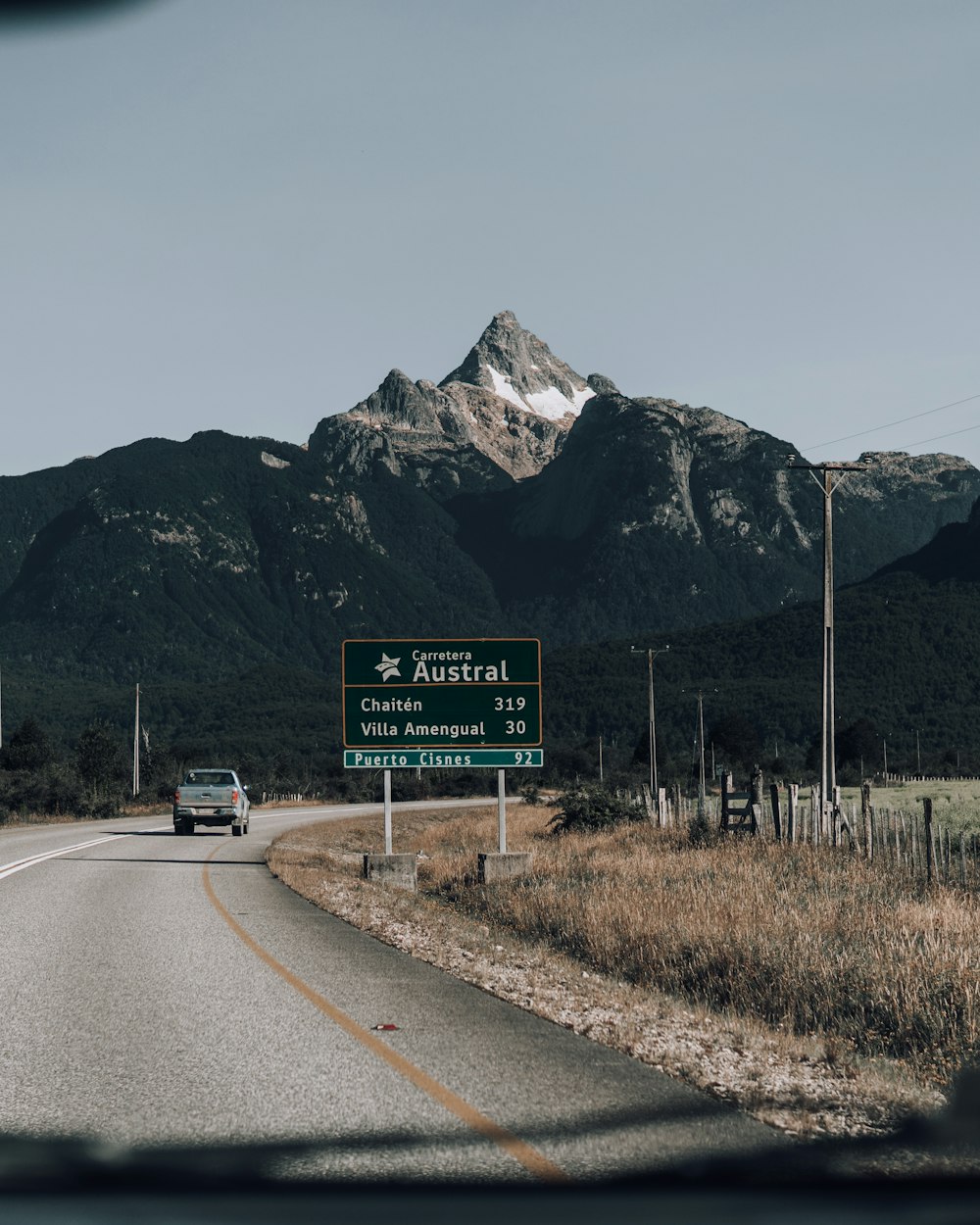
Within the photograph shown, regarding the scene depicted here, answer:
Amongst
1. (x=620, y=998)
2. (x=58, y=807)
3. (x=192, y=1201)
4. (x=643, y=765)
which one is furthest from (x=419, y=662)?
(x=643, y=765)

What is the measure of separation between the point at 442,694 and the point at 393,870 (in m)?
4.04

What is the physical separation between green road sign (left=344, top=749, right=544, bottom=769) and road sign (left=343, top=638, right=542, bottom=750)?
4.5 inches

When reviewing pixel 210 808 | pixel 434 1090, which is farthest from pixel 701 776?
pixel 434 1090

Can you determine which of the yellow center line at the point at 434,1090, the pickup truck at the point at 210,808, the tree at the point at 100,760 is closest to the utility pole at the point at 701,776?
the pickup truck at the point at 210,808

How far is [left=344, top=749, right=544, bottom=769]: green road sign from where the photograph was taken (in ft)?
84.8

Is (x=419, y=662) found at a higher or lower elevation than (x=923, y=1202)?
higher

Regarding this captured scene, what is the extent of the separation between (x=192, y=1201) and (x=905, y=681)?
443ft

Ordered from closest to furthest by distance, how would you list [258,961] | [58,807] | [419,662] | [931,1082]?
[931,1082], [258,961], [419,662], [58,807]

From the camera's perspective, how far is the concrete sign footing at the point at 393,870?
23297 mm

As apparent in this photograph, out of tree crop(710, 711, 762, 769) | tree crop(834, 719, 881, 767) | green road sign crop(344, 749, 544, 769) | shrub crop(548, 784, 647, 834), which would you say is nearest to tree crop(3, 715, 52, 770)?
shrub crop(548, 784, 647, 834)

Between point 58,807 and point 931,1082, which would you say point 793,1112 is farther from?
point 58,807

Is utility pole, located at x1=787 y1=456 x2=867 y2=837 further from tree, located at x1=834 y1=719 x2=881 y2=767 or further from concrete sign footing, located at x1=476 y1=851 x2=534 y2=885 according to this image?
tree, located at x1=834 y1=719 x2=881 y2=767

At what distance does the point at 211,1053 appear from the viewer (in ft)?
27.9

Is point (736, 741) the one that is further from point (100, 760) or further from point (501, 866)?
point (501, 866)
